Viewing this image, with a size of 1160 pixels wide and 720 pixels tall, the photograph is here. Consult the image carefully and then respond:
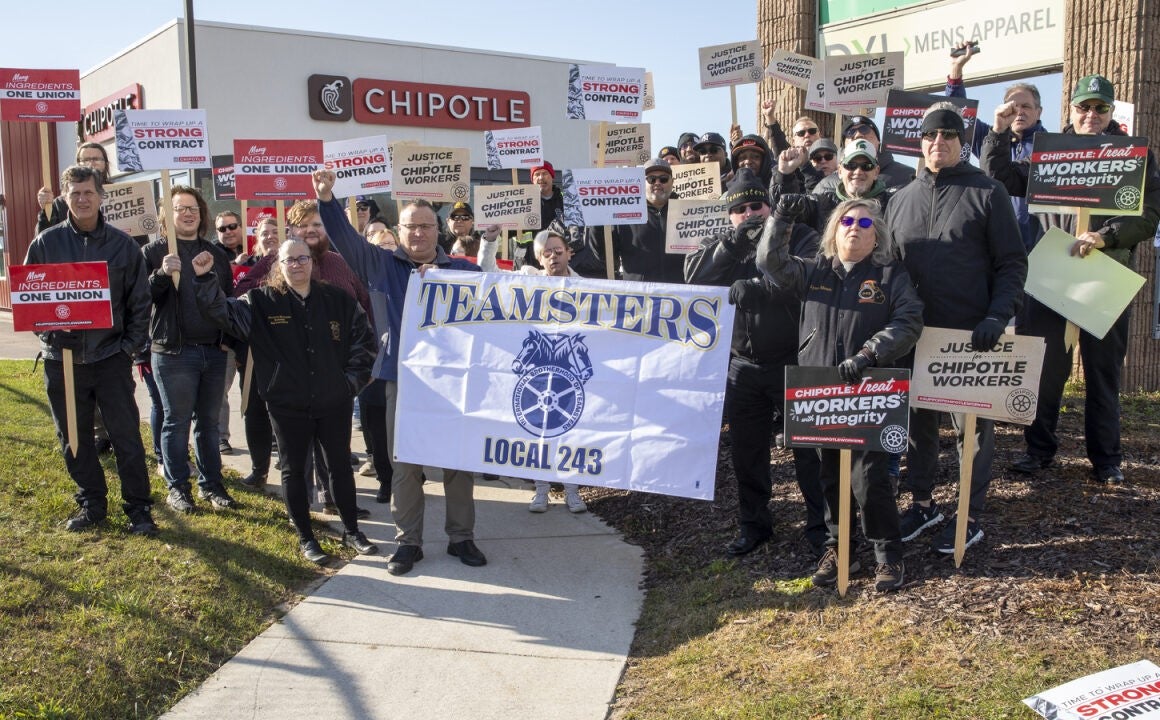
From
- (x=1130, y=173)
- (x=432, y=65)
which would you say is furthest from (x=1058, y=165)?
(x=432, y=65)

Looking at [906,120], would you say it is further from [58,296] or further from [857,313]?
[58,296]

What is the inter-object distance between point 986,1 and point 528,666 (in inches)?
317

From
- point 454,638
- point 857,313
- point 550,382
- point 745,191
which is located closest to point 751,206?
point 745,191

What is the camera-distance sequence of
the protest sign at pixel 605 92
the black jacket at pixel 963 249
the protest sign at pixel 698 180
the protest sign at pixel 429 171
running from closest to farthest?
the black jacket at pixel 963 249 < the protest sign at pixel 698 180 < the protest sign at pixel 429 171 < the protest sign at pixel 605 92

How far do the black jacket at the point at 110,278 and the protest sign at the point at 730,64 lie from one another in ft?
20.8

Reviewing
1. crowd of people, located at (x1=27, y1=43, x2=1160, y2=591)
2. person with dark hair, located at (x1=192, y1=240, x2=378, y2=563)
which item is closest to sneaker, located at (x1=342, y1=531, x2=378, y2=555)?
crowd of people, located at (x1=27, y1=43, x2=1160, y2=591)

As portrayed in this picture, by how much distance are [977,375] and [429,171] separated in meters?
5.56

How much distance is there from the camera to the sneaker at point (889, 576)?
469 centimetres

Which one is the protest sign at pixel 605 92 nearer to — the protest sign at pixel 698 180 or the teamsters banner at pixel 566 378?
the protest sign at pixel 698 180

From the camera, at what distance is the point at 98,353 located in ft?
19.3

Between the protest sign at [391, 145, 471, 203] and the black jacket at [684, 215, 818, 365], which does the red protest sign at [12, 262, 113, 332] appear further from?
the black jacket at [684, 215, 818, 365]

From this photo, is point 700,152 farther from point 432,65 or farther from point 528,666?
point 432,65

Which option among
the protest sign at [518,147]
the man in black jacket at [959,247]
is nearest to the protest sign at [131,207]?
the protest sign at [518,147]

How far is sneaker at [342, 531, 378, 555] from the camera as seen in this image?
5970 mm
